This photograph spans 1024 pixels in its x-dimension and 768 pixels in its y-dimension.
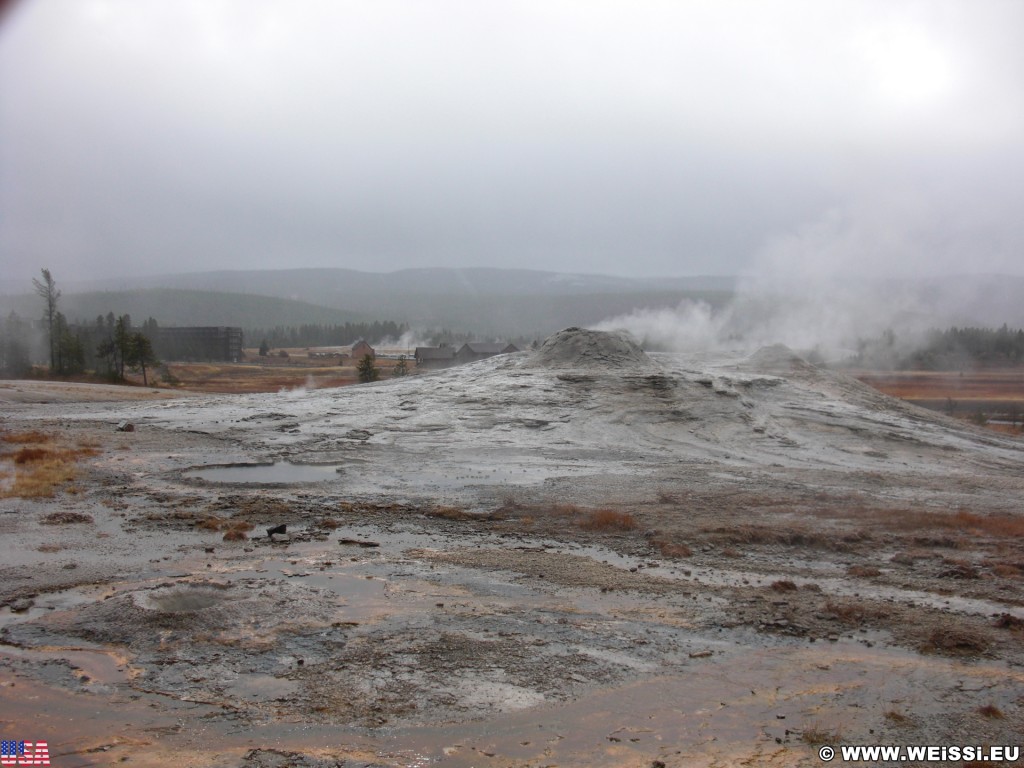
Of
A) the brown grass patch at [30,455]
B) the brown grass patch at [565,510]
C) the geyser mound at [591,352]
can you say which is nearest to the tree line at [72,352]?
the geyser mound at [591,352]

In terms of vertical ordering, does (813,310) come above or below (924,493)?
above

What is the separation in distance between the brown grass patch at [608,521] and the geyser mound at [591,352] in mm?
16697

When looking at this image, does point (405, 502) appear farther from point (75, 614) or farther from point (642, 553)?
point (75, 614)

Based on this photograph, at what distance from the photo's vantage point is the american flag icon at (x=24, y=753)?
20.3ft

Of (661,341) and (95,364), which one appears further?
(95,364)

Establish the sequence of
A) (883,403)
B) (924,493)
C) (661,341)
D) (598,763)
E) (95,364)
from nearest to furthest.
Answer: (598,763) < (924,493) < (883,403) < (661,341) < (95,364)

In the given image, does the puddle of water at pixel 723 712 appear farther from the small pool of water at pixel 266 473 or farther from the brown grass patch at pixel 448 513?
the small pool of water at pixel 266 473

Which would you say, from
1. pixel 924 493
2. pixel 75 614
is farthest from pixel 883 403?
pixel 75 614

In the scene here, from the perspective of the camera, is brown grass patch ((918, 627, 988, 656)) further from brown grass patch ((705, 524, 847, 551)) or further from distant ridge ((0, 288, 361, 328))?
distant ridge ((0, 288, 361, 328))

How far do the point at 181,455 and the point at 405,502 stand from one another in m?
8.18

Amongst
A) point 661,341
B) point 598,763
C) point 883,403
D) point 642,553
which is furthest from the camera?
point 661,341

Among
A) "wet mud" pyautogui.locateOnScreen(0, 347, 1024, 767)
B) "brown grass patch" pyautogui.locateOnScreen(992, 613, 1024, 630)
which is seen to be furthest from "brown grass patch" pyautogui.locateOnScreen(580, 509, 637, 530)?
"brown grass patch" pyautogui.locateOnScreen(992, 613, 1024, 630)

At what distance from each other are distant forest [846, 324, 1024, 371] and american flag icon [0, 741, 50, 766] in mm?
65563

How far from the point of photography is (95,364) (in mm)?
69312
